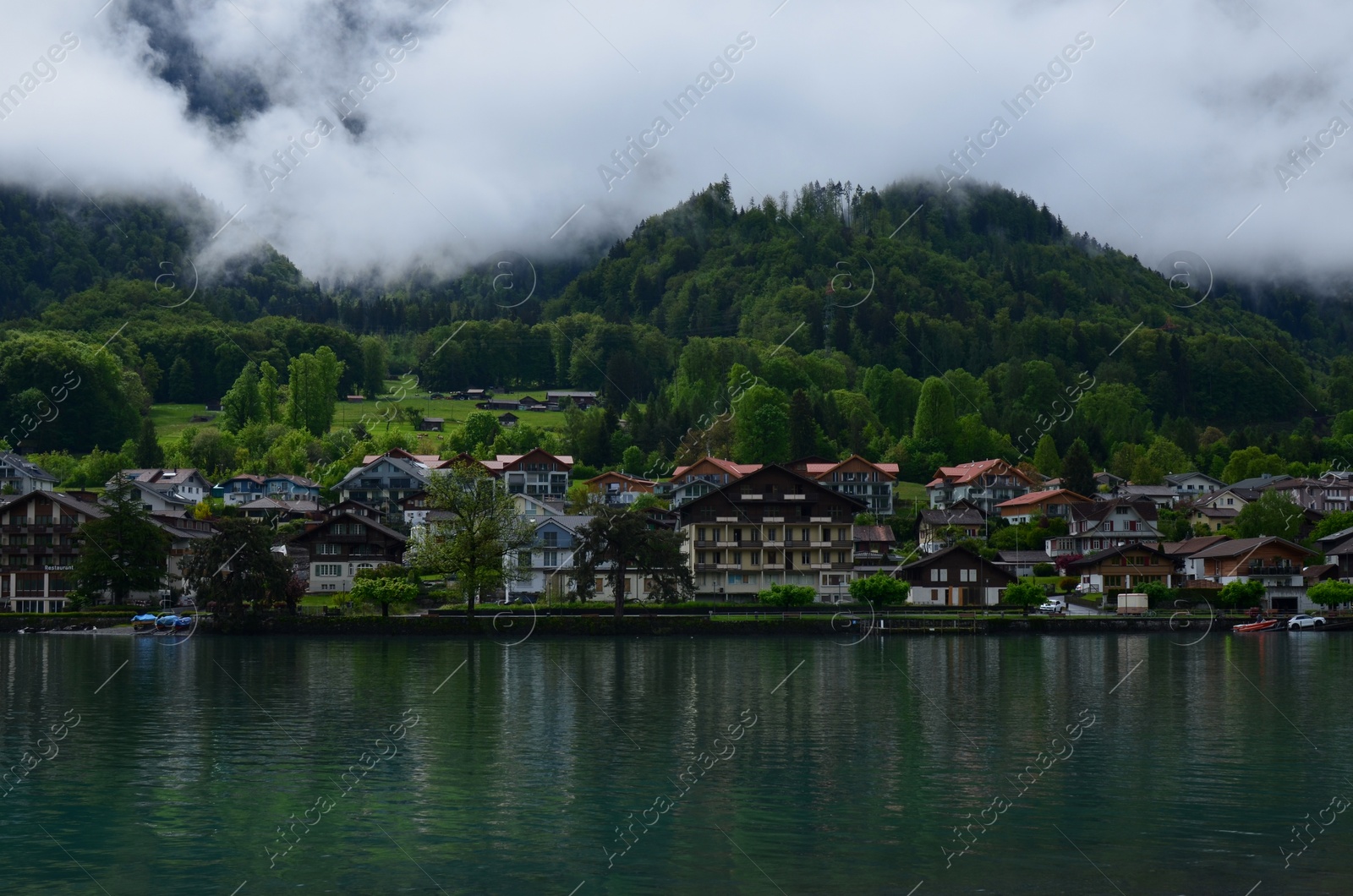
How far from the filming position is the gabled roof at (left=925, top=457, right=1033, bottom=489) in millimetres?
125938

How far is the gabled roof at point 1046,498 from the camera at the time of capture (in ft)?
361

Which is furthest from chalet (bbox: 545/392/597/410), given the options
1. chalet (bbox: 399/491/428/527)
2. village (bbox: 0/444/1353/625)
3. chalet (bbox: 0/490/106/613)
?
chalet (bbox: 0/490/106/613)

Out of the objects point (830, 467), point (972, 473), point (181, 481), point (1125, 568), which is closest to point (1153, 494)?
point (972, 473)

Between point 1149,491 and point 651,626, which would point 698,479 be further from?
point 651,626

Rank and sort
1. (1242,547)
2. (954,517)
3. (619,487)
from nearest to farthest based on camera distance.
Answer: (1242,547) < (954,517) < (619,487)

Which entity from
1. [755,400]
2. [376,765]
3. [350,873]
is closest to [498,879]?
[350,873]

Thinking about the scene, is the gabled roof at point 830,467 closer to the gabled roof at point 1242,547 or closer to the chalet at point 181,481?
the gabled roof at point 1242,547

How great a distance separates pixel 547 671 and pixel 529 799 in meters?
24.6

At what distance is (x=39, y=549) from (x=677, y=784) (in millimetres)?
70499

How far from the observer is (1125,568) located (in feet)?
282

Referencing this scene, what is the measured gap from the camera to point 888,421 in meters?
167

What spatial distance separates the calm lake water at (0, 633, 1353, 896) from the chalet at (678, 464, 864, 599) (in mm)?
39802

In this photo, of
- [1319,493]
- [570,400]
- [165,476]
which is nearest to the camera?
[1319,493]

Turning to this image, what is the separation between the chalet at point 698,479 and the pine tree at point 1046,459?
33.3m
